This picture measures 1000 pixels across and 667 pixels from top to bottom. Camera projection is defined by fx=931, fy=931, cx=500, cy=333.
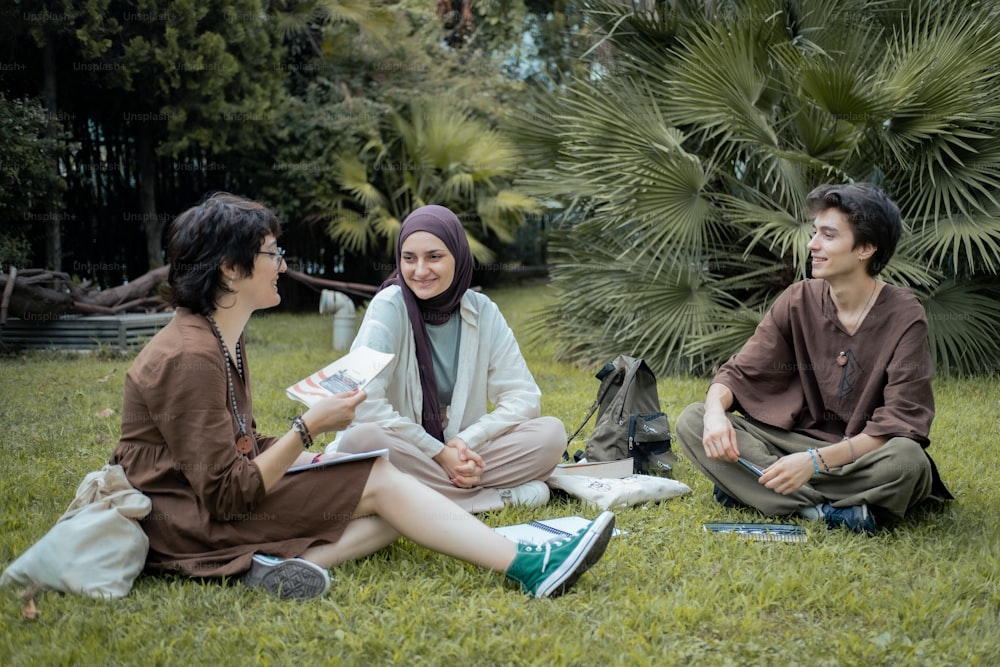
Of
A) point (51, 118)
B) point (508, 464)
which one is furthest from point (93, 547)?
point (51, 118)

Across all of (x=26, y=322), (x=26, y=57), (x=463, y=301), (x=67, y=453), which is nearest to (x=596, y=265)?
(x=463, y=301)

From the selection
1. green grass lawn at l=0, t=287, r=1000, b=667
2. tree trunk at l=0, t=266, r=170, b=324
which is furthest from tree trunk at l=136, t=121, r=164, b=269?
green grass lawn at l=0, t=287, r=1000, b=667

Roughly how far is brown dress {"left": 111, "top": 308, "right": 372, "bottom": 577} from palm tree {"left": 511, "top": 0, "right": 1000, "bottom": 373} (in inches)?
172

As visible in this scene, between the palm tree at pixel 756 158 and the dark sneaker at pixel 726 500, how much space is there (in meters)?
2.80

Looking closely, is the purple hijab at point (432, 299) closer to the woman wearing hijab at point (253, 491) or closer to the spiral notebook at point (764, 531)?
the woman wearing hijab at point (253, 491)

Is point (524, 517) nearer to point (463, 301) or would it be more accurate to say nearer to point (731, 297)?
point (463, 301)

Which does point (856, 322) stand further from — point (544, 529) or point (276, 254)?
point (276, 254)

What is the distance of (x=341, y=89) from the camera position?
13.4m

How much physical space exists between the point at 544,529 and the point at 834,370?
1.35 m

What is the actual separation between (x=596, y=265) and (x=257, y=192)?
692 centimetres

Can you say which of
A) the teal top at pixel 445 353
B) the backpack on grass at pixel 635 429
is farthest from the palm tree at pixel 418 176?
the teal top at pixel 445 353

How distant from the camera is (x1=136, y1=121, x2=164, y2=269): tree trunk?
38.0 ft

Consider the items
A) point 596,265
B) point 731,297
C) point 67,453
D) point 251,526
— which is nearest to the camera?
point 251,526

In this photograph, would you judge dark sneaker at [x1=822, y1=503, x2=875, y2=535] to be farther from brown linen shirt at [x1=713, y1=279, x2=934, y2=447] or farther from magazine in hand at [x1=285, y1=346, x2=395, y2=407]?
magazine in hand at [x1=285, y1=346, x2=395, y2=407]
